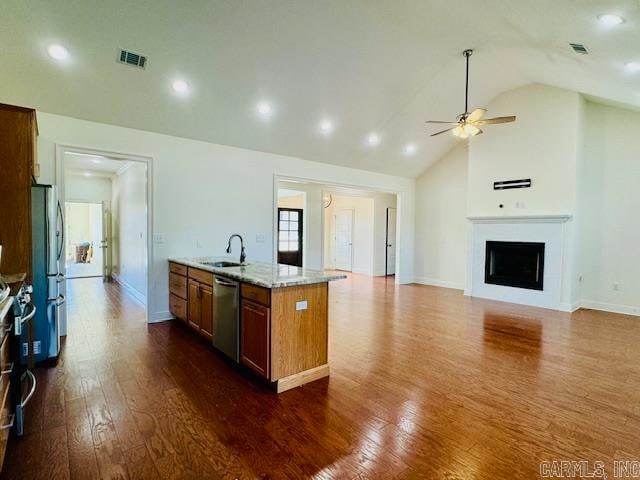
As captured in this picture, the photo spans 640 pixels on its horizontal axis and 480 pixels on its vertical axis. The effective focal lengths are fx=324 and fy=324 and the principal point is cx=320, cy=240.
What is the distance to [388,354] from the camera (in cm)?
344

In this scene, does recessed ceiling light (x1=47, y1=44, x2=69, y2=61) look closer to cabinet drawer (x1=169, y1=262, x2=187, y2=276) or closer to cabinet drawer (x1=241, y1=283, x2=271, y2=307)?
cabinet drawer (x1=169, y1=262, x2=187, y2=276)

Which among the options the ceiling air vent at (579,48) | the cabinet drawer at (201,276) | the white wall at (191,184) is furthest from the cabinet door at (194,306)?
the ceiling air vent at (579,48)

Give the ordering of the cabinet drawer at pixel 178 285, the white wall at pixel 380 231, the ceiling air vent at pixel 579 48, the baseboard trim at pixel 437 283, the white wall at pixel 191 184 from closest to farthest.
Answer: the ceiling air vent at pixel 579 48
the white wall at pixel 191 184
the cabinet drawer at pixel 178 285
the baseboard trim at pixel 437 283
the white wall at pixel 380 231

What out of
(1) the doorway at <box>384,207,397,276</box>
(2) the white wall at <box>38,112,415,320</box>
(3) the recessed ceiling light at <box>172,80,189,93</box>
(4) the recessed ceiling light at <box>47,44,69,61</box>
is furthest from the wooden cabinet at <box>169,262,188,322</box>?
(1) the doorway at <box>384,207,397,276</box>

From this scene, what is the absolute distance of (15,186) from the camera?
2.54 metres

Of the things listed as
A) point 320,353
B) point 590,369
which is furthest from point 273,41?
point 590,369

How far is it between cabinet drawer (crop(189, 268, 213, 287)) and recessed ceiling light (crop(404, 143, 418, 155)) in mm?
4945

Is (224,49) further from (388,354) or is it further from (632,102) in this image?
(632,102)

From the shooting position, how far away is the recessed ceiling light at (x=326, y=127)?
526 centimetres

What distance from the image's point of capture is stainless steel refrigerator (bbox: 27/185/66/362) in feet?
10.00

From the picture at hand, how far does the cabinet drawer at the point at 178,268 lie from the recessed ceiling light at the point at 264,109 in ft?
7.91

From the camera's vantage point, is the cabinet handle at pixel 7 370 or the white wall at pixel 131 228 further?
the white wall at pixel 131 228

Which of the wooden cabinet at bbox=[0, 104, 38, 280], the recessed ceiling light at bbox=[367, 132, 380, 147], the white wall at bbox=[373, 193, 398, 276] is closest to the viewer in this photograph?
the wooden cabinet at bbox=[0, 104, 38, 280]

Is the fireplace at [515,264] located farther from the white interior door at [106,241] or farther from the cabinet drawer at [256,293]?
the white interior door at [106,241]
